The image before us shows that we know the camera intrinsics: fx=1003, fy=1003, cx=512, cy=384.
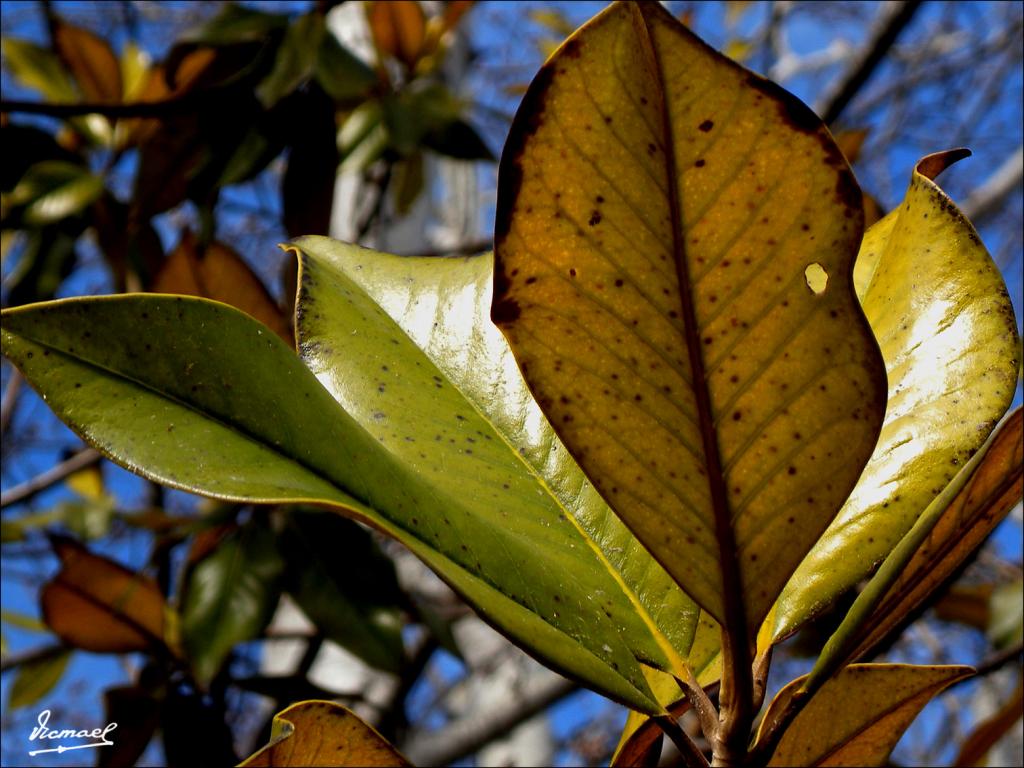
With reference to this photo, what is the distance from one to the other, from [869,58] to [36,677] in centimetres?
129

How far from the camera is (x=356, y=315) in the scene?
1.38 feet

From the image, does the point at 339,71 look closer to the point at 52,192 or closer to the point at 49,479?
the point at 52,192

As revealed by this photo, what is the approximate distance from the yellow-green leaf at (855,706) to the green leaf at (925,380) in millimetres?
58

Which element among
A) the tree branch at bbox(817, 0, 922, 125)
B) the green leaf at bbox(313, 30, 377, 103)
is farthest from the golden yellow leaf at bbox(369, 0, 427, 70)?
the tree branch at bbox(817, 0, 922, 125)

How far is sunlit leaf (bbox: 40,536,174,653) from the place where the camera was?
102 centimetres

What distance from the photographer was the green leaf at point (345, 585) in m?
0.98

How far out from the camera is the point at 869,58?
3.74 ft

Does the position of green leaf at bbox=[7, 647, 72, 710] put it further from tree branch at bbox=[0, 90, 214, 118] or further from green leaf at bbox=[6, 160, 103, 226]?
tree branch at bbox=[0, 90, 214, 118]

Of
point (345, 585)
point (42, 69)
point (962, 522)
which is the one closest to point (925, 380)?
point (962, 522)

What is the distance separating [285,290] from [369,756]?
0.69 metres

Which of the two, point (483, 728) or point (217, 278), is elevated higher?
point (217, 278)

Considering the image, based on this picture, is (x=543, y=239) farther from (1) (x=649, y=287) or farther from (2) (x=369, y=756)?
(2) (x=369, y=756)

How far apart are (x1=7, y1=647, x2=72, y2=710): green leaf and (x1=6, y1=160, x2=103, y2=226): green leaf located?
57cm

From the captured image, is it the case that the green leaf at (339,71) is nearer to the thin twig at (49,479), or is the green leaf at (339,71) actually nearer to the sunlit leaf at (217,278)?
the sunlit leaf at (217,278)
